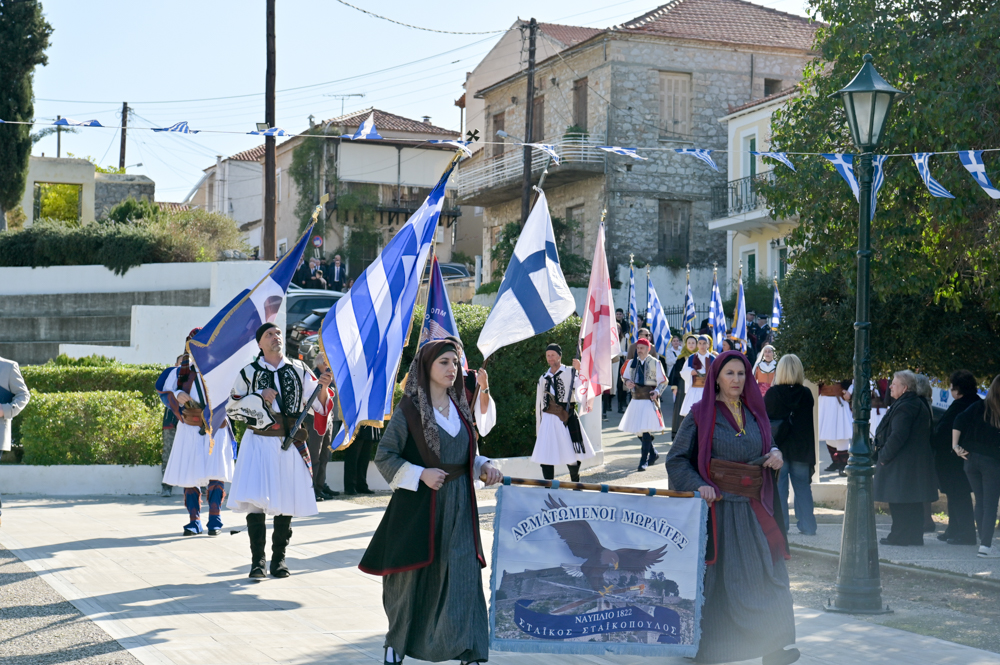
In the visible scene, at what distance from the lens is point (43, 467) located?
1471 centimetres

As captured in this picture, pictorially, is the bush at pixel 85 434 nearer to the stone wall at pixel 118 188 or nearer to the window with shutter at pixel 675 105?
the stone wall at pixel 118 188

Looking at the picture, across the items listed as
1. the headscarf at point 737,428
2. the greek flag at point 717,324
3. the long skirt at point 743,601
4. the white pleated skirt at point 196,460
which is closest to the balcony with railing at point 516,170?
the greek flag at point 717,324

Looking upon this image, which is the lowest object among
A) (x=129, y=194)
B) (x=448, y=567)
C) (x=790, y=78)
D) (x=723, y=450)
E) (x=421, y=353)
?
(x=448, y=567)

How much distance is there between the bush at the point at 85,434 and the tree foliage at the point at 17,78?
1630cm

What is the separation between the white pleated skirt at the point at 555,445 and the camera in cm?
1472

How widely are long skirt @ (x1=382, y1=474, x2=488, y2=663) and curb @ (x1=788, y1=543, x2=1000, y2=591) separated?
472 centimetres

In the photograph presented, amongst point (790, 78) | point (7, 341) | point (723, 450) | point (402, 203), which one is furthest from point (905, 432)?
point (402, 203)

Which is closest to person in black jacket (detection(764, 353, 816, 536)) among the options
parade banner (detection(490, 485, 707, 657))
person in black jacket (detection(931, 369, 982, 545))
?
person in black jacket (detection(931, 369, 982, 545))

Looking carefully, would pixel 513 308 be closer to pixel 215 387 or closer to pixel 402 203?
pixel 215 387

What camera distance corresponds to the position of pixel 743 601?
239 inches

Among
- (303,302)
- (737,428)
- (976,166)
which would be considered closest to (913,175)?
(976,166)

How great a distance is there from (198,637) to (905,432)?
7373mm

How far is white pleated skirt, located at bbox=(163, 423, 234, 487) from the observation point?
11055 mm

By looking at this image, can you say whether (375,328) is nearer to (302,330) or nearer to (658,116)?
(302,330)
